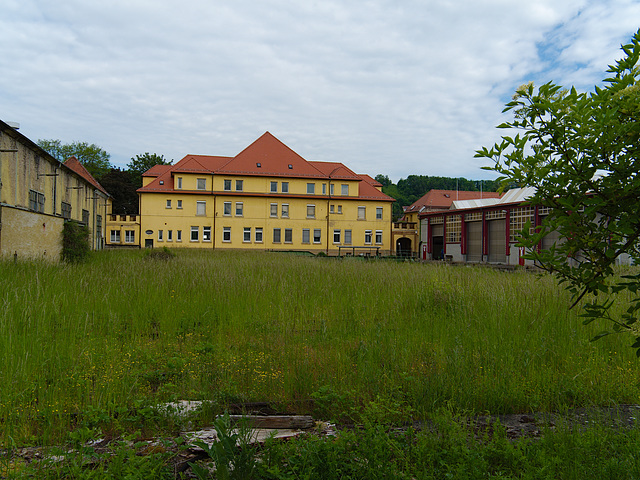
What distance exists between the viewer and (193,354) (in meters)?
5.09

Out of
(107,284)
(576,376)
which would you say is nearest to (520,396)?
(576,376)

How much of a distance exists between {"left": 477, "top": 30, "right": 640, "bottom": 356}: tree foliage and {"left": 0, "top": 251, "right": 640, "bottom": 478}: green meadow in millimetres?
1787

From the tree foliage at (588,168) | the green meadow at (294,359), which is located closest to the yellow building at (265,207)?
the green meadow at (294,359)

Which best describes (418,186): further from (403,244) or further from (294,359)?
(294,359)

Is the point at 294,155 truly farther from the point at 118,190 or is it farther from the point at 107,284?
the point at 107,284

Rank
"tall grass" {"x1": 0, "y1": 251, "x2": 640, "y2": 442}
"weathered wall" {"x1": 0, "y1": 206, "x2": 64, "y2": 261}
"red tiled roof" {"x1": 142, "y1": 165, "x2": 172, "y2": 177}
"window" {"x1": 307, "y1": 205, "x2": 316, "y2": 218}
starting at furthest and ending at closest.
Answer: "red tiled roof" {"x1": 142, "y1": 165, "x2": 172, "y2": 177} → "window" {"x1": 307, "y1": 205, "x2": 316, "y2": 218} → "weathered wall" {"x1": 0, "y1": 206, "x2": 64, "y2": 261} → "tall grass" {"x1": 0, "y1": 251, "x2": 640, "y2": 442}

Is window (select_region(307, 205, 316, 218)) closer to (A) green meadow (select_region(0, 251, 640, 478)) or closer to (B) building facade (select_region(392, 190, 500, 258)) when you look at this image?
(B) building facade (select_region(392, 190, 500, 258))

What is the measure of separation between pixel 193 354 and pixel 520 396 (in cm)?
363

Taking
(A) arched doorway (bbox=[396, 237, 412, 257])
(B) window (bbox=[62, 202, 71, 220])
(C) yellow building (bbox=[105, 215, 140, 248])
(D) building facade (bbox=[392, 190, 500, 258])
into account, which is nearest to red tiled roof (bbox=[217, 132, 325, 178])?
(D) building facade (bbox=[392, 190, 500, 258])

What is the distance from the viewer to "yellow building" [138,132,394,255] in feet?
163

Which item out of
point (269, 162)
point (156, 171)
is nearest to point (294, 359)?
point (269, 162)

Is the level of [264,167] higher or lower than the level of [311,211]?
higher

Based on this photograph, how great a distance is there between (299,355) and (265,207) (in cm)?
4688

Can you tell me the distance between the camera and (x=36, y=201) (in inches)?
731
